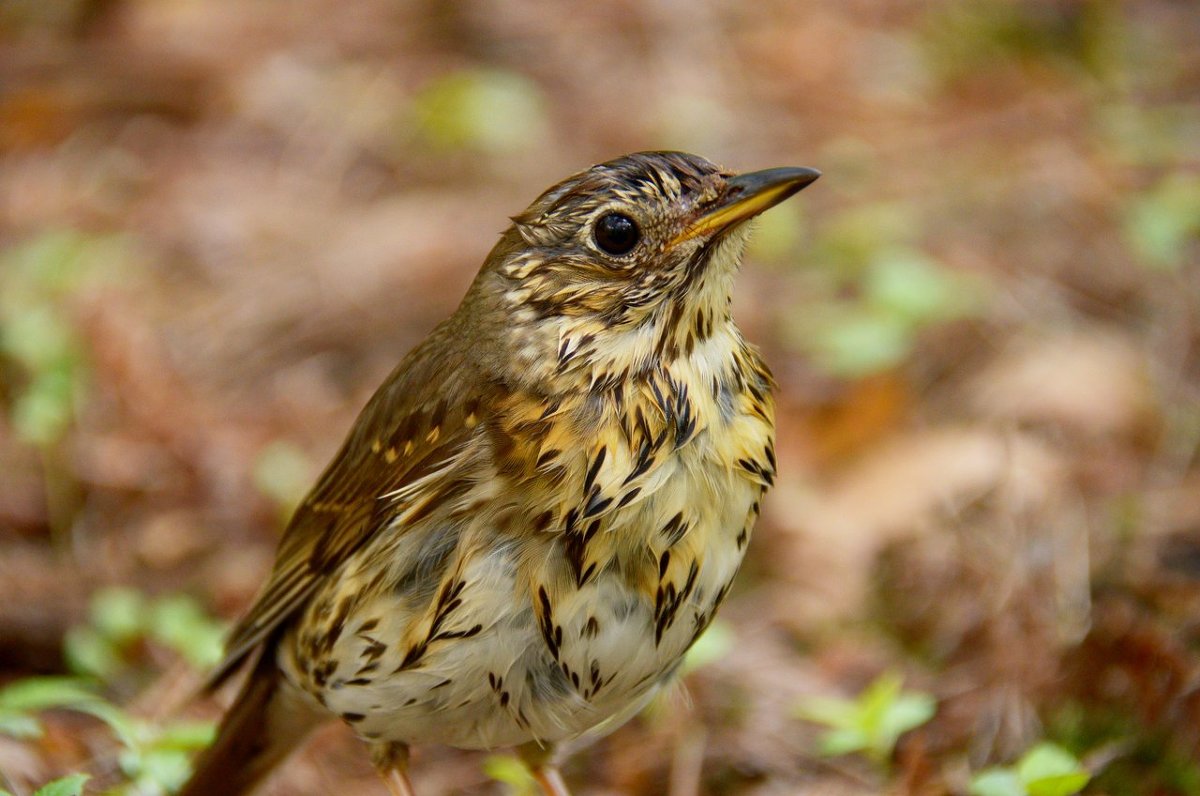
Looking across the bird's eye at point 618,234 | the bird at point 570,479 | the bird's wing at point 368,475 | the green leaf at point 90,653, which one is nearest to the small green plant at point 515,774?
the bird at point 570,479

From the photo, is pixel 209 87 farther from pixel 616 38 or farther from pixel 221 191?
pixel 616 38

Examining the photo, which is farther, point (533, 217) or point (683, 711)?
point (683, 711)

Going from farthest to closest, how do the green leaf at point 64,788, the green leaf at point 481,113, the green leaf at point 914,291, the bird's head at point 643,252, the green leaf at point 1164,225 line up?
the green leaf at point 481,113 < the green leaf at point 1164,225 < the green leaf at point 914,291 < the bird's head at point 643,252 < the green leaf at point 64,788

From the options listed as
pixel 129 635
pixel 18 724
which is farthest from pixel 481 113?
pixel 18 724

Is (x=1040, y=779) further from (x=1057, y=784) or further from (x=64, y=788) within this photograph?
(x=64, y=788)

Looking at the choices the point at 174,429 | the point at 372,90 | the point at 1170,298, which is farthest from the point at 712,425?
the point at 372,90

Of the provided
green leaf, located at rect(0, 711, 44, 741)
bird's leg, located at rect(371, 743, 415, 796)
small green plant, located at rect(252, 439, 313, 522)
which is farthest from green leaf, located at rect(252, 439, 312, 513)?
green leaf, located at rect(0, 711, 44, 741)

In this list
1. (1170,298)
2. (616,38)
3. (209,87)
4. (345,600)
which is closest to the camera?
(345,600)

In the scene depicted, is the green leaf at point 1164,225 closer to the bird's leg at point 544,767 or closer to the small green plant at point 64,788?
the bird's leg at point 544,767
